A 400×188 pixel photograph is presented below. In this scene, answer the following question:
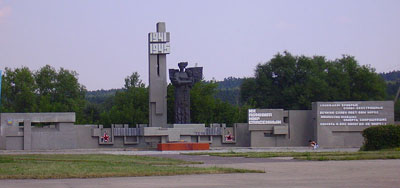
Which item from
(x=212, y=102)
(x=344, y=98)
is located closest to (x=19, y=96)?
(x=212, y=102)

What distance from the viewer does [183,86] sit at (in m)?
57.2

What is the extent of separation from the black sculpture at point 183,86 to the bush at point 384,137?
64.3 feet

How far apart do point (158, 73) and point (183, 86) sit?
273 cm

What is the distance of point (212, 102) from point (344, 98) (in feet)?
89.1

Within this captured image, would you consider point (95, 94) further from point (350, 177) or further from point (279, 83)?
point (350, 177)

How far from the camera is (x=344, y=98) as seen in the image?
91.2 meters

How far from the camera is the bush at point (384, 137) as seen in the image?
138ft

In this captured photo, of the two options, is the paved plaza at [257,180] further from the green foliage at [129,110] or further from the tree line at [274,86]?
the tree line at [274,86]

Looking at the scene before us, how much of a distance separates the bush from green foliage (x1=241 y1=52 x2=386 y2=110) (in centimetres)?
4674

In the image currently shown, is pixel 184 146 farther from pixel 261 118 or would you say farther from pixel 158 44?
pixel 158 44

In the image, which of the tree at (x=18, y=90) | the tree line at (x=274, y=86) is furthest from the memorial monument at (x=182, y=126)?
the tree at (x=18, y=90)

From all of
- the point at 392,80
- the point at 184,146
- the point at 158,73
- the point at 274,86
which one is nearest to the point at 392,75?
the point at 392,80

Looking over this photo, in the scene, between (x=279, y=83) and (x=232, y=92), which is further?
(x=232, y=92)

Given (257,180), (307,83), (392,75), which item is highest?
(392,75)
